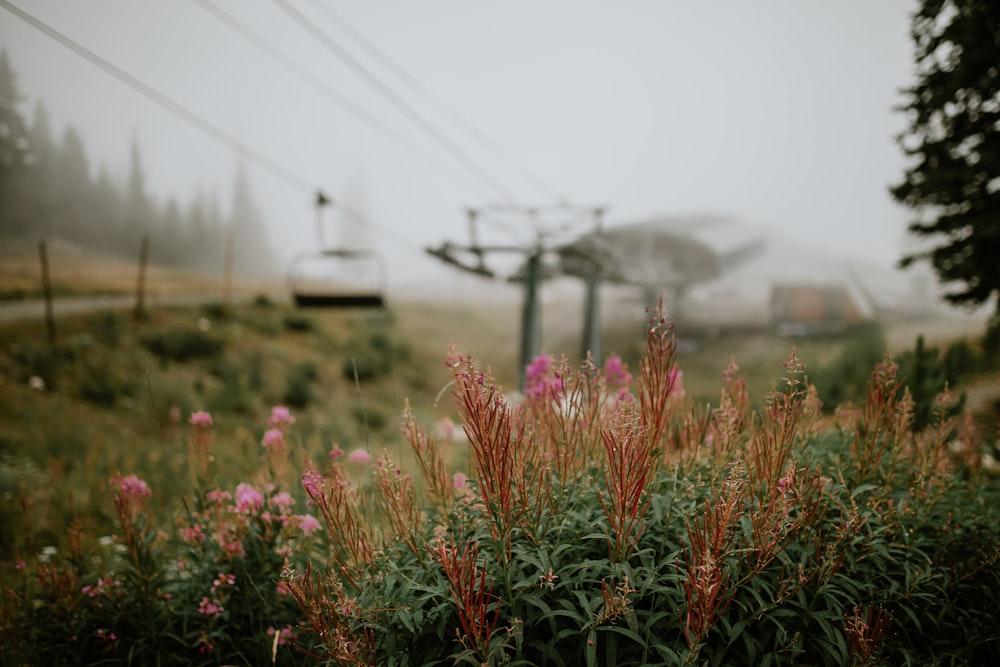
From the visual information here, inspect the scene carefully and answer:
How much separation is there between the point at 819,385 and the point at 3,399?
1502 centimetres

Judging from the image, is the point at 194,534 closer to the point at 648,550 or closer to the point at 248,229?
the point at 648,550

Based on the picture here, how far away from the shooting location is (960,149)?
7.60 meters

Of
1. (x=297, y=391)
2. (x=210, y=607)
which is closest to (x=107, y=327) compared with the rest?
(x=297, y=391)

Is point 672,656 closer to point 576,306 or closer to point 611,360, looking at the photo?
point 611,360

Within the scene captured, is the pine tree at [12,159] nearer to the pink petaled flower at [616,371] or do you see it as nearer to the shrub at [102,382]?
the shrub at [102,382]

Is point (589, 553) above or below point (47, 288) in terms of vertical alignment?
below

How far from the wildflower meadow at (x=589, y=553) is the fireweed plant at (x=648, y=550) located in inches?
0.5

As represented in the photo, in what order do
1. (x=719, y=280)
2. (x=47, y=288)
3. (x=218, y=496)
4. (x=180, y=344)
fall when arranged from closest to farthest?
(x=218, y=496) → (x=47, y=288) → (x=180, y=344) → (x=719, y=280)

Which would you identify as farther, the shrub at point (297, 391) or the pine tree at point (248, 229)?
the pine tree at point (248, 229)

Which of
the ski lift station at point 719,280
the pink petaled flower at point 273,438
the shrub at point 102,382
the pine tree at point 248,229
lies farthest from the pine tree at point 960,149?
the pine tree at point 248,229

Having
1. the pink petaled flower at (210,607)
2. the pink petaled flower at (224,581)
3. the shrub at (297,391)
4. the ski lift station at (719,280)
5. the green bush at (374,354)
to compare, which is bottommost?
the shrub at (297,391)

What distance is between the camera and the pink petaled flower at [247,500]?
2.66 m

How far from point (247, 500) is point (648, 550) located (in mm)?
2101

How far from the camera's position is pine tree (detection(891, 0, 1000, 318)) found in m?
5.72
